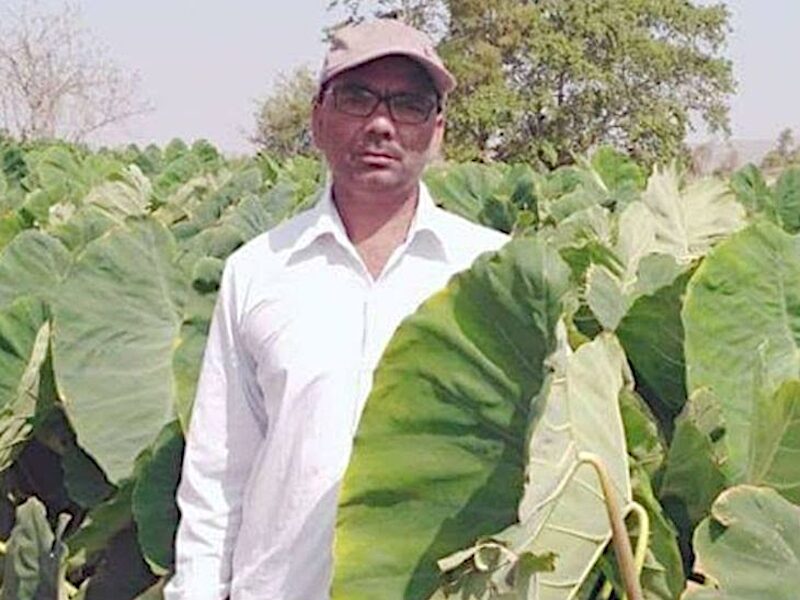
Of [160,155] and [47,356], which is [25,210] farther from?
[160,155]

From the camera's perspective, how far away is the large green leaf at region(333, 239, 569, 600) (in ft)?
5.58

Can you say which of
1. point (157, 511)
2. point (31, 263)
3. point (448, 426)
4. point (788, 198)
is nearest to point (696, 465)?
point (448, 426)

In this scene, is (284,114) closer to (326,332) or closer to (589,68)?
(589,68)

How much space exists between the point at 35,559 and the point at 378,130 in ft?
3.69

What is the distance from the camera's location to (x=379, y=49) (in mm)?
2215

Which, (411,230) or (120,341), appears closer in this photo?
(411,230)

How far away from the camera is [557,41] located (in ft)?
144

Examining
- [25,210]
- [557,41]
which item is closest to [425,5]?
[557,41]

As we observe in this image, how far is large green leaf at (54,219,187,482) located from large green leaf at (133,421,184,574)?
0.14m

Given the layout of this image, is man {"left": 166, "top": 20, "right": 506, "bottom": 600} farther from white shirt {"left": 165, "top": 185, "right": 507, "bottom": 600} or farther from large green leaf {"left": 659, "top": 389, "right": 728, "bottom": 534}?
large green leaf {"left": 659, "top": 389, "right": 728, "bottom": 534}

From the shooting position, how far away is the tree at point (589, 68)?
43.1 metres

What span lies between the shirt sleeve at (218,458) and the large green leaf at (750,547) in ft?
2.95

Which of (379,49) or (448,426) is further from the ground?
(379,49)

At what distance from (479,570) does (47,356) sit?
1.63 m
